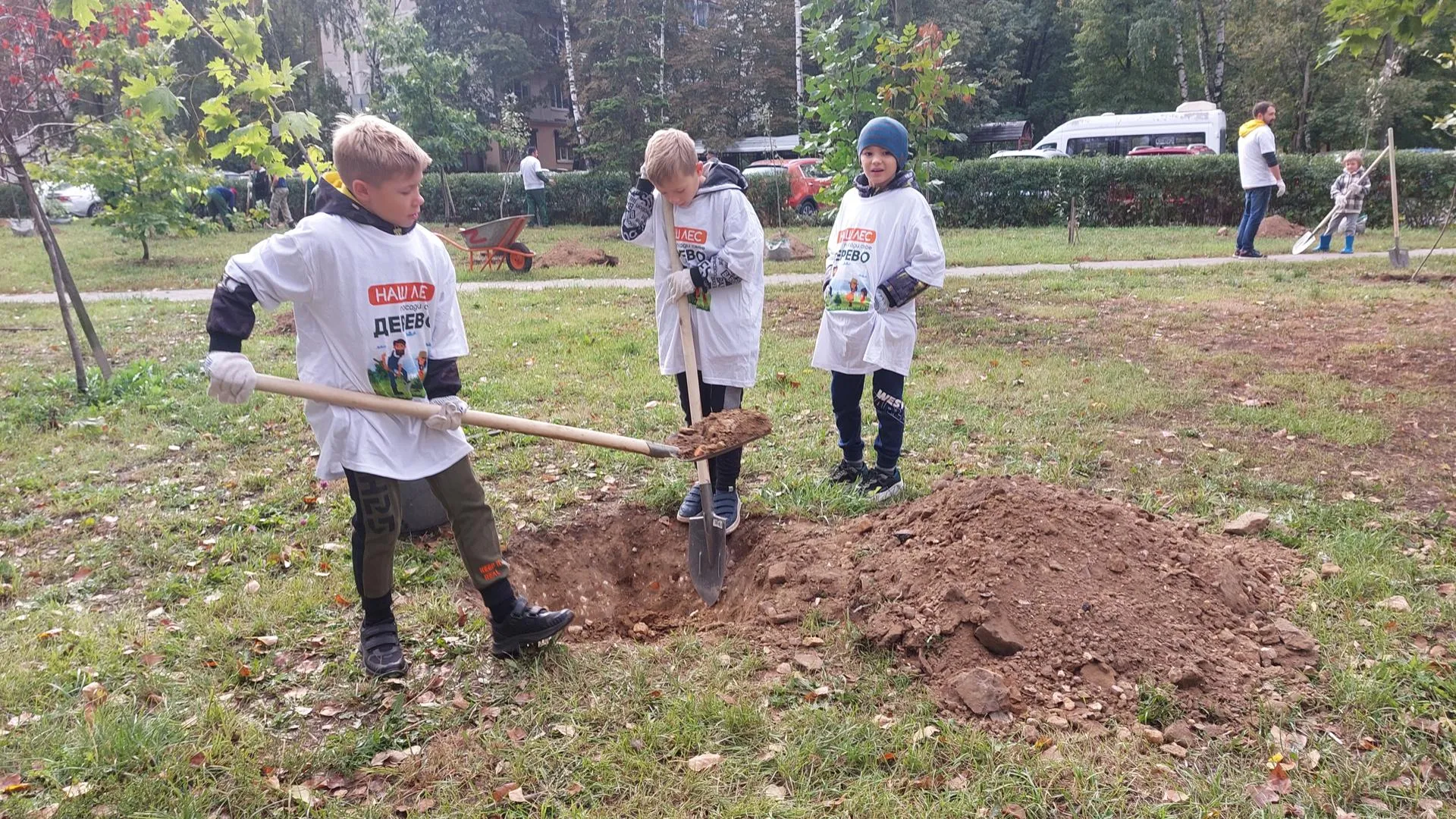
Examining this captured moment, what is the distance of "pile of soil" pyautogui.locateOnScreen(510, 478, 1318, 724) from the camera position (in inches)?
116

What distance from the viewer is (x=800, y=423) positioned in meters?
5.75

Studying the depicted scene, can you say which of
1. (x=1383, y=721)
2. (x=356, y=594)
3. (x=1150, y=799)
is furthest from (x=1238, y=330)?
(x=356, y=594)

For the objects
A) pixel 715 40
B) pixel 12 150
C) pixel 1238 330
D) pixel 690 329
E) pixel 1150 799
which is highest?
pixel 715 40

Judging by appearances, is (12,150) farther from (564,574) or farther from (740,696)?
(740,696)

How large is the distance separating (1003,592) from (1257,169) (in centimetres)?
1148

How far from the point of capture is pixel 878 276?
171 inches

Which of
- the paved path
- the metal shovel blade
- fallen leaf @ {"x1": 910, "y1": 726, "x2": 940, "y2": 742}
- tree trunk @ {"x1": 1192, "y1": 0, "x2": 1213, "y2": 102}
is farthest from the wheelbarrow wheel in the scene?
tree trunk @ {"x1": 1192, "y1": 0, "x2": 1213, "y2": 102}

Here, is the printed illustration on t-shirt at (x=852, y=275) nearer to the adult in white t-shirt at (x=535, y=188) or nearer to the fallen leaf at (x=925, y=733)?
the fallen leaf at (x=925, y=733)

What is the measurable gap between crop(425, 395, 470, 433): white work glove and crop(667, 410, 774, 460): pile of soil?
0.96 m

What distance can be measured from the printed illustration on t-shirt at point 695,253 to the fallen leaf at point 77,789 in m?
2.71

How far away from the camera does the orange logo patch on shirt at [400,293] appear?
9.46ft

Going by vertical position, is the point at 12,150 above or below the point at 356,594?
above

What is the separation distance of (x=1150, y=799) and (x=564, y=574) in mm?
2509

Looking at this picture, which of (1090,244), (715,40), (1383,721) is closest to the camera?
(1383,721)
